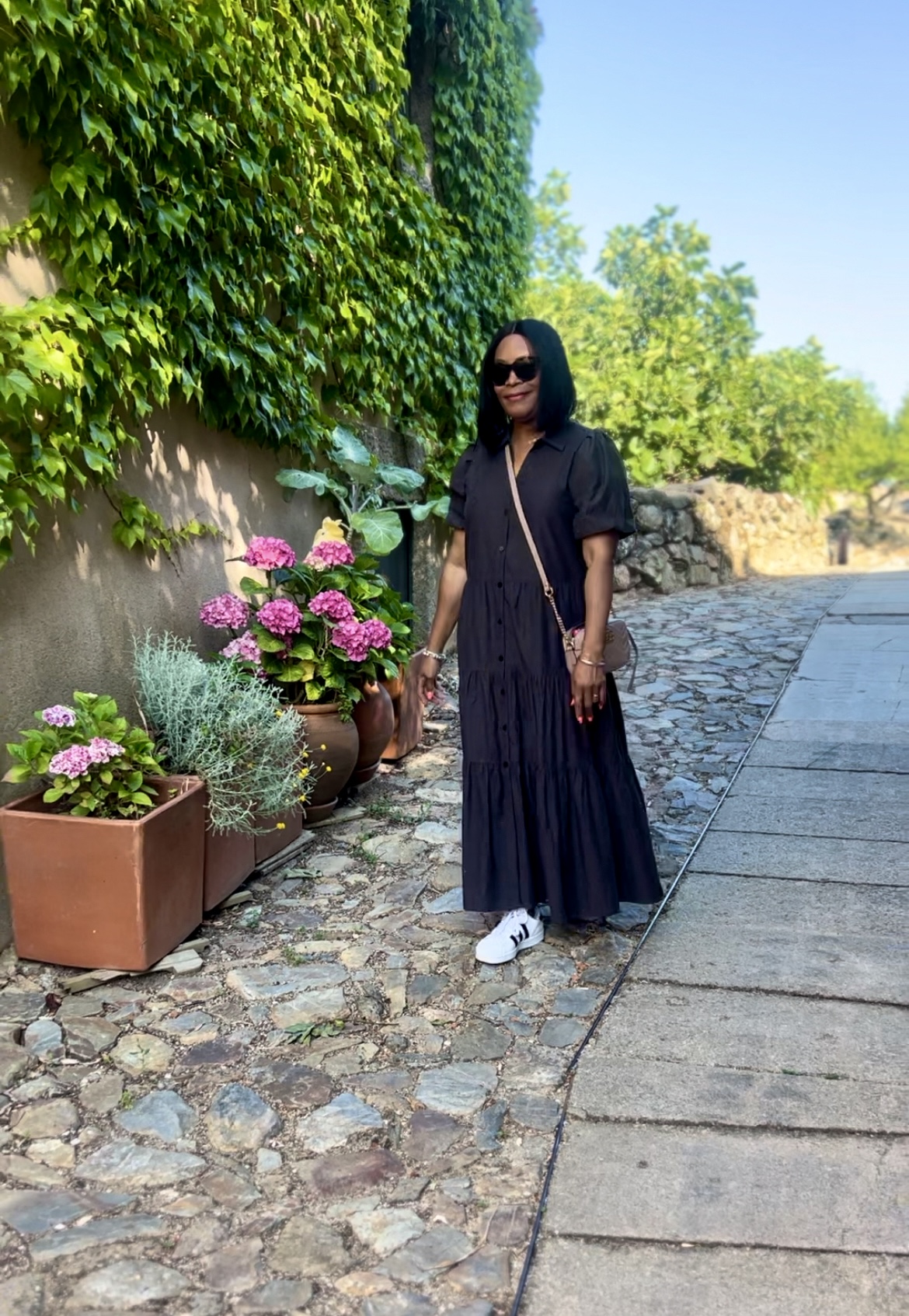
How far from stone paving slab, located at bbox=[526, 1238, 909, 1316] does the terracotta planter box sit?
1.80 m

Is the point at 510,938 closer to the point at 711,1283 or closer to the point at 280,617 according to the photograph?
the point at 711,1283

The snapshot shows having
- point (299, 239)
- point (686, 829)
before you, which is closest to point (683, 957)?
point (686, 829)

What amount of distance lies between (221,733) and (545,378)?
1566 mm

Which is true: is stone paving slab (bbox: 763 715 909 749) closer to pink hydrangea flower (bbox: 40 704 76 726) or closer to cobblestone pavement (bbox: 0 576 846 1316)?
cobblestone pavement (bbox: 0 576 846 1316)

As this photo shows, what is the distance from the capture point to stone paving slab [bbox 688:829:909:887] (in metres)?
3.67

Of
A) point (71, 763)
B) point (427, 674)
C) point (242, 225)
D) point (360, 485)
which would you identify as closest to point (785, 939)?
point (427, 674)

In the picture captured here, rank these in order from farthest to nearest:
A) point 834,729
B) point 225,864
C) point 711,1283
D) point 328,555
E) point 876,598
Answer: point 876,598 < point 834,729 < point 328,555 < point 225,864 < point 711,1283

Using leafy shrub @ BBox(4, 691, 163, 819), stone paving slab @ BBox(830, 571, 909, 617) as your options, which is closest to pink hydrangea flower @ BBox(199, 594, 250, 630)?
leafy shrub @ BBox(4, 691, 163, 819)

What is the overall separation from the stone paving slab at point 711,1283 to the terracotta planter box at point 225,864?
1803 mm

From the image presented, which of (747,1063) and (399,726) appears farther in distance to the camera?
(399,726)

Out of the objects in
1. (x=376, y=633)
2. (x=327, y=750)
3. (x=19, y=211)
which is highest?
(x=19, y=211)

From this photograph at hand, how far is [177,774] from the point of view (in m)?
3.50

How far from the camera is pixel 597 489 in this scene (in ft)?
9.46

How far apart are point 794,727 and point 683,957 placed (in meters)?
2.85
